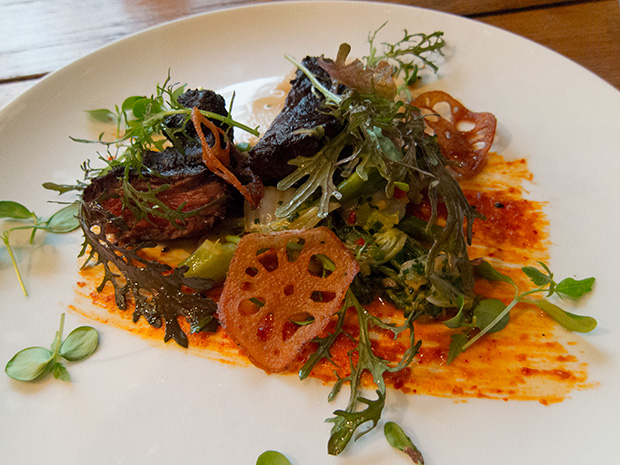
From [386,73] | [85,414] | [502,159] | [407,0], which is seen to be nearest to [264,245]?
[85,414]

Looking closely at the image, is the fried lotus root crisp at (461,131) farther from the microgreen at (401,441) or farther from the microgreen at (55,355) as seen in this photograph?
the microgreen at (55,355)

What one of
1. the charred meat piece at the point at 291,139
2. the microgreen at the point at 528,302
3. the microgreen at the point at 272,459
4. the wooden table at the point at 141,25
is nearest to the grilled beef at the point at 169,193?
the charred meat piece at the point at 291,139

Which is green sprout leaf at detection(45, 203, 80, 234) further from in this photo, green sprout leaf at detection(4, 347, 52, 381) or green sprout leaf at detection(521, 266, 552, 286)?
green sprout leaf at detection(521, 266, 552, 286)

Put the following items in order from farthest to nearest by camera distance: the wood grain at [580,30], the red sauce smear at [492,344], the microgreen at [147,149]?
the wood grain at [580,30] → the microgreen at [147,149] → the red sauce smear at [492,344]

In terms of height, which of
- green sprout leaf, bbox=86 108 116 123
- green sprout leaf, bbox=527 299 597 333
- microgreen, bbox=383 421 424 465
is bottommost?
microgreen, bbox=383 421 424 465

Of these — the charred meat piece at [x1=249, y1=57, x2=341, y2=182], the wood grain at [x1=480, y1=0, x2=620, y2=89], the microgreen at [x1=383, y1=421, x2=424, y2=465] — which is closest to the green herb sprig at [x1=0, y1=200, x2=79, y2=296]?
the charred meat piece at [x1=249, y1=57, x2=341, y2=182]

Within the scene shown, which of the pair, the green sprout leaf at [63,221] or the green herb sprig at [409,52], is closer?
the green sprout leaf at [63,221]

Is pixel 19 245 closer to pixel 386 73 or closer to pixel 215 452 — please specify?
pixel 215 452
